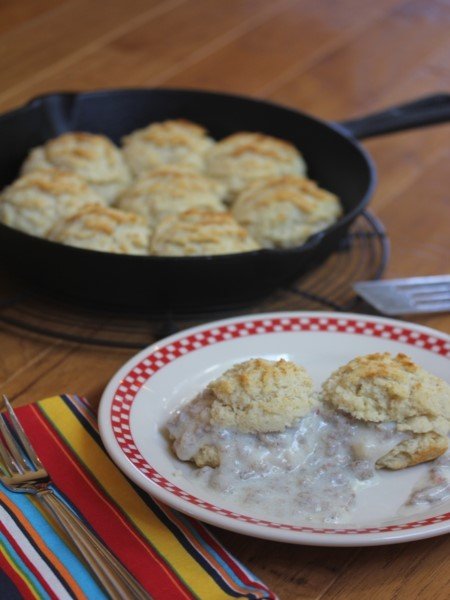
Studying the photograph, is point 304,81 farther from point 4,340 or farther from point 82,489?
point 82,489

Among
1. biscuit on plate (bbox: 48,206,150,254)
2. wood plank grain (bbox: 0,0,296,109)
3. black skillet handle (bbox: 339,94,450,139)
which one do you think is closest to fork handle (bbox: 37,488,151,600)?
biscuit on plate (bbox: 48,206,150,254)

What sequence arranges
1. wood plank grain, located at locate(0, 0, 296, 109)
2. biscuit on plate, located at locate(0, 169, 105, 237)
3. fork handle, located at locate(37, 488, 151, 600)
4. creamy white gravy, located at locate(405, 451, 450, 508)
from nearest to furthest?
fork handle, located at locate(37, 488, 151, 600) < creamy white gravy, located at locate(405, 451, 450, 508) < biscuit on plate, located at locate(0, 169, 105, 237) < wood plank grain, located at locate(0, 0, 296, 109)

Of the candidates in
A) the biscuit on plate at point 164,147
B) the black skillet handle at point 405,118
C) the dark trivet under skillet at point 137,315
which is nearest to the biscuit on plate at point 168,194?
the biscuit on plate at point 164,147

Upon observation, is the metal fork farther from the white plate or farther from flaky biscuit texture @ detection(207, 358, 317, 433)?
flaky biscuit texture @ detection(207, 358, 317, 433)

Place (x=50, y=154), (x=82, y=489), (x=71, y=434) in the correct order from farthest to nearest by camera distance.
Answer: (x=50, y=154), (x=71, y=434), (x=82, y=489)

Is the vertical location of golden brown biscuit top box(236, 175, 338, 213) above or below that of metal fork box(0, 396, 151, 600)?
below

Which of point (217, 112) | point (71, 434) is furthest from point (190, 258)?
point (217, 112)

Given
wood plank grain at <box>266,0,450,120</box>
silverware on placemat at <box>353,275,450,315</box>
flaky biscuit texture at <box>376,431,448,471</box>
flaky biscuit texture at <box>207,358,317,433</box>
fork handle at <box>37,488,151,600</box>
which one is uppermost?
fork handle at <box>37,488,151,600</box>

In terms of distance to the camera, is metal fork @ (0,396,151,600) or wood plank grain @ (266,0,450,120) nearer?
metal fork @ (0,396,151,600)
